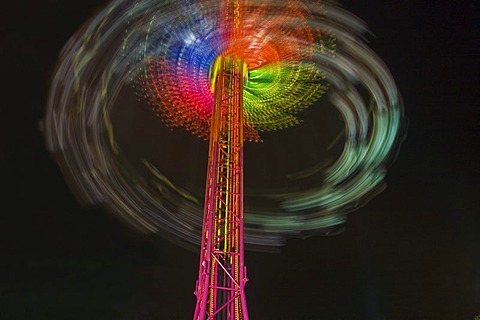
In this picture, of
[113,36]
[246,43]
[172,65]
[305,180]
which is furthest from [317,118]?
[113,36]

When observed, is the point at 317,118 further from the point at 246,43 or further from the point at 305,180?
the point at 246,43

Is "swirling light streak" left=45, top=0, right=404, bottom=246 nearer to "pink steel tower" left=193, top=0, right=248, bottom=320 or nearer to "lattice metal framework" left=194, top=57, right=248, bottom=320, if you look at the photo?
"pink steel tower" left=193, top=0, right=248, bottom=320

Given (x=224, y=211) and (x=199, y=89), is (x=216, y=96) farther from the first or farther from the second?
(x=224, y=211)

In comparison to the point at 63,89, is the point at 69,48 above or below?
above

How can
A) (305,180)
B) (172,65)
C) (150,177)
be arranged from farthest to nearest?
1. (305,180)
2. (150,177)
3. (172,65)

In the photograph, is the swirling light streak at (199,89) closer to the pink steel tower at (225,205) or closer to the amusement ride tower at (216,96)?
the amusement ride tower at (216,96)

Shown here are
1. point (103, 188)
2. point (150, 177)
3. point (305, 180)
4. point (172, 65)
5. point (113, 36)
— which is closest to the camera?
point (113, 36)

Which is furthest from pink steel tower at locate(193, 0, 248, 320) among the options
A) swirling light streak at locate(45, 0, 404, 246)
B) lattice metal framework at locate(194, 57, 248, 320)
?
swirling light streak at locate(45, 0, 404, 246)
